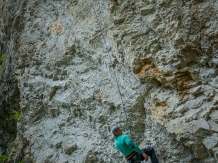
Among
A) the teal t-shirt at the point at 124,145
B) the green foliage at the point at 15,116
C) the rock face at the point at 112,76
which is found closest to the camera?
the rock face at the point at 112,76

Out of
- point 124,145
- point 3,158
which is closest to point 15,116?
point 3,158

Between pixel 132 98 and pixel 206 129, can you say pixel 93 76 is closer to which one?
→ pixel 132 98

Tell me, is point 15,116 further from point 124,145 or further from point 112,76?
point 124,145

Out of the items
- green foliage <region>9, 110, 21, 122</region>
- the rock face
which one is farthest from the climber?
green foliage <region>9, 110, 21, 122</region>

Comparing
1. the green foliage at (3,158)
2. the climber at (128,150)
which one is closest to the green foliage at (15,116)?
the green foliage at (3,158)

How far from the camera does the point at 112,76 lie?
202 inches

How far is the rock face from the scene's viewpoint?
3.66m

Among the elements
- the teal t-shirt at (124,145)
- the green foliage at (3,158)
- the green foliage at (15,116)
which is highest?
the green foliage at (15,116)

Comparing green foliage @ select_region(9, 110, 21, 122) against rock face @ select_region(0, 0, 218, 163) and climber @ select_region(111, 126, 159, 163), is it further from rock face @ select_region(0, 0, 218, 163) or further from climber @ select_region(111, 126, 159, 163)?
climber @ select_region(111, 126, 159, 163)

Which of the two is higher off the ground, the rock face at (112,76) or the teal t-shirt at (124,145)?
the rock face at (112,76)

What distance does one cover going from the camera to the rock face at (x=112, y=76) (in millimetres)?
3662

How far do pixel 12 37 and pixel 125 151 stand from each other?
6200 millimetres

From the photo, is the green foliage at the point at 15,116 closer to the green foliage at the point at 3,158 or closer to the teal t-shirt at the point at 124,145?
the green foliage at the point at 3,158

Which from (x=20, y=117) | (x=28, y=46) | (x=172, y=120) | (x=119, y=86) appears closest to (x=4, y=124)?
(x=20, y=117)
